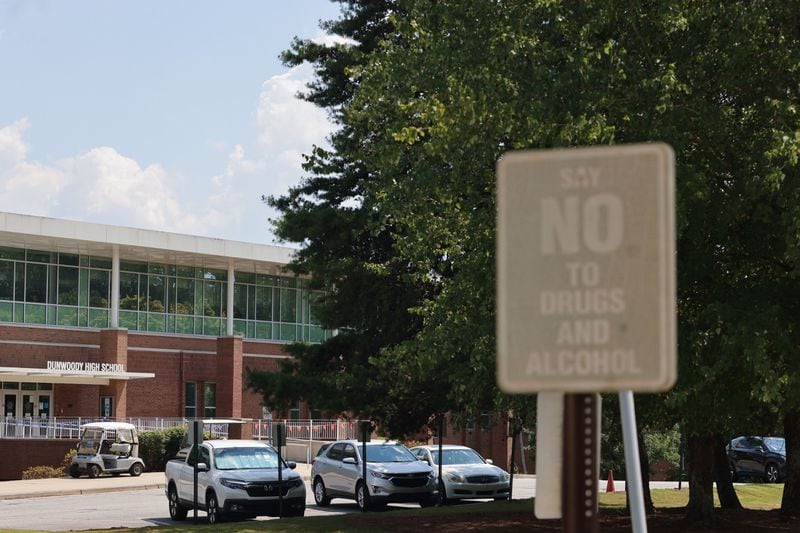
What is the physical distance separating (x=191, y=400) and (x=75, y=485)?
20630mm

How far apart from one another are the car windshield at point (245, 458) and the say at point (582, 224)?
23.7 m

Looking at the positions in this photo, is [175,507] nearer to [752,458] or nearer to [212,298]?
[752,458]

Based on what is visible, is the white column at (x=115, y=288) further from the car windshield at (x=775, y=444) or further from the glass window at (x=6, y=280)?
the car windshield at (x=775, y=444)

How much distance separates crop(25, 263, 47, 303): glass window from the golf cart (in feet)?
38.9

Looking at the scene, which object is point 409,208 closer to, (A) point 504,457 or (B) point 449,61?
(B) point 449,61

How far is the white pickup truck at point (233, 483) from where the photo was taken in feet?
83.8

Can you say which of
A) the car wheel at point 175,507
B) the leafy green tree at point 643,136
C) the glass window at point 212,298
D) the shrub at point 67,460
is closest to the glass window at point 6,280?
the shrub at point 67,460

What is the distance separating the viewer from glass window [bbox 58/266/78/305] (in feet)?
180

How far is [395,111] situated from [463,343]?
433 centimetres

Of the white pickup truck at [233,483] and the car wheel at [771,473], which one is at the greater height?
the white pickup truck at [233,483]

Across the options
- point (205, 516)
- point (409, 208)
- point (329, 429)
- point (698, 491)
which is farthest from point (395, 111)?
point (329, 429)

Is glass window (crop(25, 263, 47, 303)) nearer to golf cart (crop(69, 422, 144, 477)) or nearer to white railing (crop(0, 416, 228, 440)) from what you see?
white railing (crop(0, 416, 228, 440))

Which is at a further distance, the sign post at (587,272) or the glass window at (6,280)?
the glass window at (6,280)

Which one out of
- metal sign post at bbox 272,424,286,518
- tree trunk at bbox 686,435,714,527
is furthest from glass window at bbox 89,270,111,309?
tree trunk at bbox 686,435,714,527
